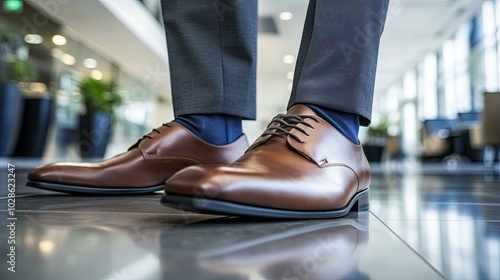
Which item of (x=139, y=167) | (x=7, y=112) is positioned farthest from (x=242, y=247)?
(x=7, y=112)

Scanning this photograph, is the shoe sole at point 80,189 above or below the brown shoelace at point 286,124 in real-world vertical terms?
below

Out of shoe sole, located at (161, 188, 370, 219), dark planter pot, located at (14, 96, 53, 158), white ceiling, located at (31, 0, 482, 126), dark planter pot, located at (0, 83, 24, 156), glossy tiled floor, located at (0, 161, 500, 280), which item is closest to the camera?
glossy tiled floor, located at (0, 161, 500, 280)

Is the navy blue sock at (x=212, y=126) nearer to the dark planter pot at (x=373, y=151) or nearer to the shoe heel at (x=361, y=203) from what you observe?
the shoe heel at (x=361, y=203)

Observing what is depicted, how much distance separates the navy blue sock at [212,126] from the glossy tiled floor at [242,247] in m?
0.26

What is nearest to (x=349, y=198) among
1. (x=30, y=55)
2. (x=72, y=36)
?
(x=30, y=55)

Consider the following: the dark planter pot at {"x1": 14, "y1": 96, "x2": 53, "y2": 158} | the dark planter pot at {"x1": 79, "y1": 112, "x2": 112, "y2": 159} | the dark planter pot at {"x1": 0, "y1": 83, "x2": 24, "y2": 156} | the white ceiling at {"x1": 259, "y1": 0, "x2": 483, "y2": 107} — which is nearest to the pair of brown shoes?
the dark planter pot at {"x1": 0, "y1": 83, "x2": 24, "y2": 156}

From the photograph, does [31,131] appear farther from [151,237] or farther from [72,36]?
[151,237]

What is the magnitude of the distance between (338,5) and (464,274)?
1.19 ft

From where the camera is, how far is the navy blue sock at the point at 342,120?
501 mm

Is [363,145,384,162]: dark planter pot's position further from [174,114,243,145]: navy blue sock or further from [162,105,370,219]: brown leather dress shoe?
[162,105,370,219]: brown leather dress shoe

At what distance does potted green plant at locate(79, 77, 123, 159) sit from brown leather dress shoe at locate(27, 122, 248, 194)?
171 inches

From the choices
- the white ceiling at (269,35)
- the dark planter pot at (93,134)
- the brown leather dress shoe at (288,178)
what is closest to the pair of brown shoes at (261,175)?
the brown leather dress shoe at (288,178)

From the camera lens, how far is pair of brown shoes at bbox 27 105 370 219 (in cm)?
37

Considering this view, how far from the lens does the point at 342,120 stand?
517 mm
